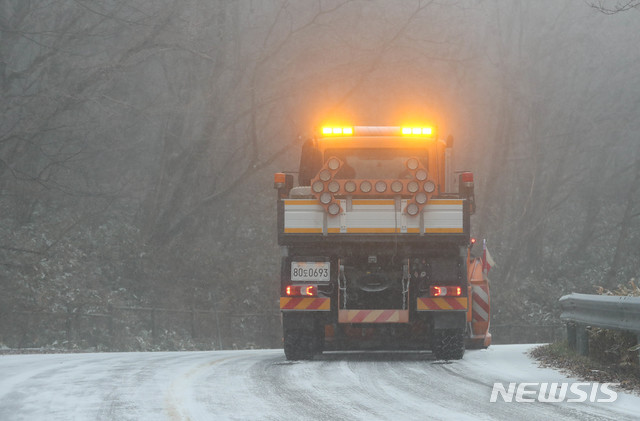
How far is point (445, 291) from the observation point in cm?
1356

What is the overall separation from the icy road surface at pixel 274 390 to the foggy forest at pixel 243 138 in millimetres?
11005

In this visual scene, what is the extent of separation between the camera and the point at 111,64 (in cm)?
2584

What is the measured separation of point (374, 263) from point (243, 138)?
68.9 ft

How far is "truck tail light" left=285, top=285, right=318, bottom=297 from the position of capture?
44.7 feet

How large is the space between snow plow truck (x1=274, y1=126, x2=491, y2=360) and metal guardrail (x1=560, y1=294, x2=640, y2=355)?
142 cm

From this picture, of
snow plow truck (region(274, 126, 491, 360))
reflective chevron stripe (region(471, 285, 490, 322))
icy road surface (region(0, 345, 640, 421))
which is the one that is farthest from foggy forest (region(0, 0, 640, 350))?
icy road surface (region(0, 345, 640, 421))

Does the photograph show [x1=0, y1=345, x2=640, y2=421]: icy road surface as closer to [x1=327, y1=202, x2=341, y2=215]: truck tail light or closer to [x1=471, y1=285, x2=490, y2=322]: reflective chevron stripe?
[x1=471, y1=285, x2=490, y2=322]: reflective chevron stripe

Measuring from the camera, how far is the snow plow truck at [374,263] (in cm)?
1334

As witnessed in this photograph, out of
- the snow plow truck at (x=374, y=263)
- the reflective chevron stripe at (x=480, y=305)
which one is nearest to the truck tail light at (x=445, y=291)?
the snow plow truck at (x=374, y=263)

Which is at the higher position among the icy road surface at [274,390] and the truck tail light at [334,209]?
the truck tail light at [334,209]

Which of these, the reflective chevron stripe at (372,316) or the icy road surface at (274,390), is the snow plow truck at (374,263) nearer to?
the reflective chevron stripe at (372,316)

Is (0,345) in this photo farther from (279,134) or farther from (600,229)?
(600,229)

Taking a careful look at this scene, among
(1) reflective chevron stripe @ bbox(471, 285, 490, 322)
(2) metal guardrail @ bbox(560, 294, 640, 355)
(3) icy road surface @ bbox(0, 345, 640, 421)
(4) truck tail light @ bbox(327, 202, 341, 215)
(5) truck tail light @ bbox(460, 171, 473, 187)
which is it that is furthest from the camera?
(1) reflective chevron stripe @ bbox(471, 285, 490, 322)

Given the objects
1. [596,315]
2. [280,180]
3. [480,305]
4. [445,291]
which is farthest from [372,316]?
[596,315]
